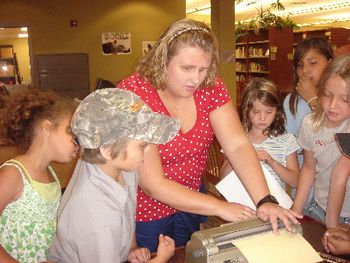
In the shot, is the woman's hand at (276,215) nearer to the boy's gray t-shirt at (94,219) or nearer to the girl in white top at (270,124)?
the boy's gray t-shirt at (94,219)

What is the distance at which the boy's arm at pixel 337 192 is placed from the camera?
1.72 meters

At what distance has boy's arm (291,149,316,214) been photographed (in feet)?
6.32

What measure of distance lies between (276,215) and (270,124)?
1.22 m

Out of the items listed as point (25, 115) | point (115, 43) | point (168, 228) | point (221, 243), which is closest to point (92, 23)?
point (115, 43)

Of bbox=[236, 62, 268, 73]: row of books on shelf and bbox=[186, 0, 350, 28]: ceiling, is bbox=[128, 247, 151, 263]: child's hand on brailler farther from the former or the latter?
bbox=[186, 0, 350, 28]: ceiling

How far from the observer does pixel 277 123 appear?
93.8 inches

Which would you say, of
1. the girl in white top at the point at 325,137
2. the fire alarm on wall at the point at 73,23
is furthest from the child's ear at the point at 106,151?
the fire alarm on wall at the point at 73,23

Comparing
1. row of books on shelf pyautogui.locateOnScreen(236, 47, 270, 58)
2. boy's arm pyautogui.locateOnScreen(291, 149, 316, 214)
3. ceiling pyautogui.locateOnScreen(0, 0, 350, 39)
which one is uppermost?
ceiling pyautogui.locateOnScreen(0, 0, 350, 39)

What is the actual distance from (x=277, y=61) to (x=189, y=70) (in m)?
8.50

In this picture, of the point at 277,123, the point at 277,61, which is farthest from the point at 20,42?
the point at 277,123

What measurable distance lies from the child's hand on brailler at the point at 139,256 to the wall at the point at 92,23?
22.4 feet

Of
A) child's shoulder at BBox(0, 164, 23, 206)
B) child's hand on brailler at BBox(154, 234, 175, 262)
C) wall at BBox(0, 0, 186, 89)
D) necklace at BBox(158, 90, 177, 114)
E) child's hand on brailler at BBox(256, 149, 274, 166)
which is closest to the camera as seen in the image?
child's hand on brailler at BBox(154, 234, 175, 262)

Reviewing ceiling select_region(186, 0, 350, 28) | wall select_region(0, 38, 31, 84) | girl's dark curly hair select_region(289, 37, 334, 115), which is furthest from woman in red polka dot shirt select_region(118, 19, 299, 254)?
wall select_region(0, 38, 31, 84)

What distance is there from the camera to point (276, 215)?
3.99 ft
